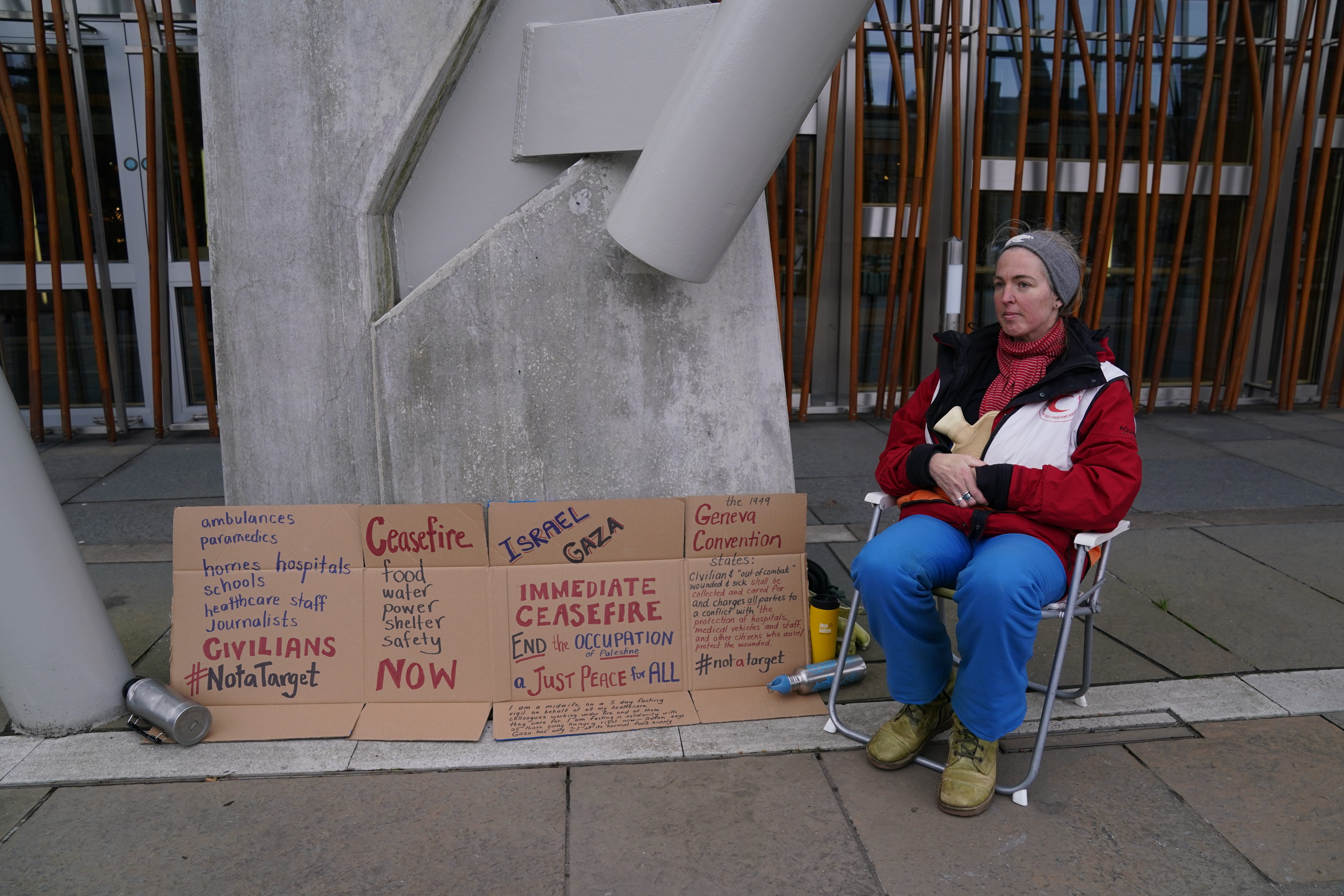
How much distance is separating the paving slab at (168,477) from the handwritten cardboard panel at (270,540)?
204 centimetres

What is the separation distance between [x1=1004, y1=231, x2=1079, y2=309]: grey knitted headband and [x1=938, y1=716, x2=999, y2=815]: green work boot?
1216 mm

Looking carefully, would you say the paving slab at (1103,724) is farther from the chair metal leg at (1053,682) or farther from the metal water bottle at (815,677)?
the metal water bottle at (815,677)

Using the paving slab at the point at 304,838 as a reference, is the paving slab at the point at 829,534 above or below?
above

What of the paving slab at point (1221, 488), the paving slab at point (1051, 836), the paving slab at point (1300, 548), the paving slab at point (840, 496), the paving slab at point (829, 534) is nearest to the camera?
the paving slab at point (1051, 836)

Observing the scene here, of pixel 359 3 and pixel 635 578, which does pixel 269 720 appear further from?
pixel 359 3

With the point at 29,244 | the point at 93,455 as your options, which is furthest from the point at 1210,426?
the point at 29,244

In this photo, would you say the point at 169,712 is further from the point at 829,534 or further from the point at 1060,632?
the point at 829,534

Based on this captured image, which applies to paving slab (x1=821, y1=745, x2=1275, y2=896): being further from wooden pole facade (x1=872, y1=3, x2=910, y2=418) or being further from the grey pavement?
wooden pole facade (x1=872, y1=3, x2=910, y2=418)

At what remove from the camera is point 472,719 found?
2830mm

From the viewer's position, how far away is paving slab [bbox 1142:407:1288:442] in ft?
21.3

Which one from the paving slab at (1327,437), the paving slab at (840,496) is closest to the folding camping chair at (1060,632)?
the paving slab at (840,496)

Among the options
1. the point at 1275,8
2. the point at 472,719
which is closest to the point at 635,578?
the point at 472,719

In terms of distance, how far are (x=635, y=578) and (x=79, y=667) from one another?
5.45ft

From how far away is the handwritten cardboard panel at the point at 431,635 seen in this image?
9.61 feet
